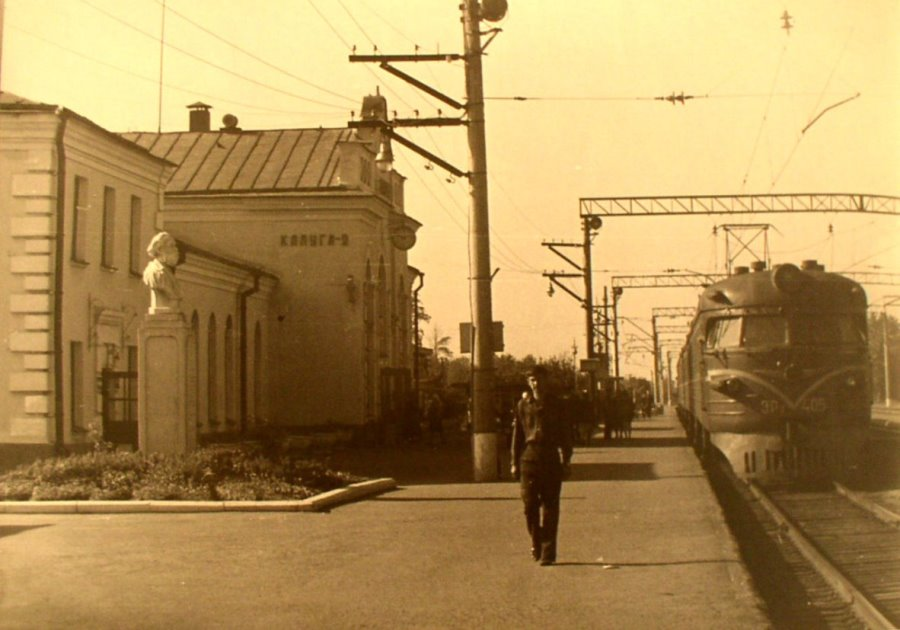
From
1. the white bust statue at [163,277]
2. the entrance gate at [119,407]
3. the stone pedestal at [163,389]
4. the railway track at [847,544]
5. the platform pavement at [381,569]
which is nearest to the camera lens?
the platform pavement at [381,569]

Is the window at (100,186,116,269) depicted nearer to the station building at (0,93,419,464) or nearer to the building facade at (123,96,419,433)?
the station building at (0,93,419,464)

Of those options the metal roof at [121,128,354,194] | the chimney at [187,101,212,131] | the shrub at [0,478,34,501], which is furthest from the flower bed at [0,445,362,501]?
the chimney at [187,101,212,131]

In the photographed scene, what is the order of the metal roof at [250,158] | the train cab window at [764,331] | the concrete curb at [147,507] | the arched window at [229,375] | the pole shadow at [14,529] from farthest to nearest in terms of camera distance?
the metal roof at [250,158] → the arched window at [229,375] → the train cab window at [764,331] → the concrete curb at [147,507] → the pole shadow at [14,529]

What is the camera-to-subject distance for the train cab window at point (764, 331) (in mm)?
21094

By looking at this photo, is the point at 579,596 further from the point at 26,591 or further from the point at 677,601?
the point at 26,591

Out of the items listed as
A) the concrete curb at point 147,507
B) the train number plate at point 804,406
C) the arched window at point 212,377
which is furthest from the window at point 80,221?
the train number plate at point 804,406

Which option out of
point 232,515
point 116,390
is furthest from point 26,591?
point 116,390

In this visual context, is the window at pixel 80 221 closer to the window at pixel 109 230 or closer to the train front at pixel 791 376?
the window at pixel 109 230

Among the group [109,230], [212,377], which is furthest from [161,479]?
[212,377]

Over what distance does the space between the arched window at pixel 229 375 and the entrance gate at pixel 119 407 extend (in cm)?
922

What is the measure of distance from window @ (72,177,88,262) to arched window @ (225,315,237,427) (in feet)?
33.0

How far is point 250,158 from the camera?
46.0m

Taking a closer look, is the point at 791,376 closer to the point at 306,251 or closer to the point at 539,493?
the point at 539,493

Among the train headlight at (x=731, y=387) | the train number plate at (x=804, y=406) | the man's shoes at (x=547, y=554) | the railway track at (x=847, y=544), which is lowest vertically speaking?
the railway track at (x=847, y=544)
